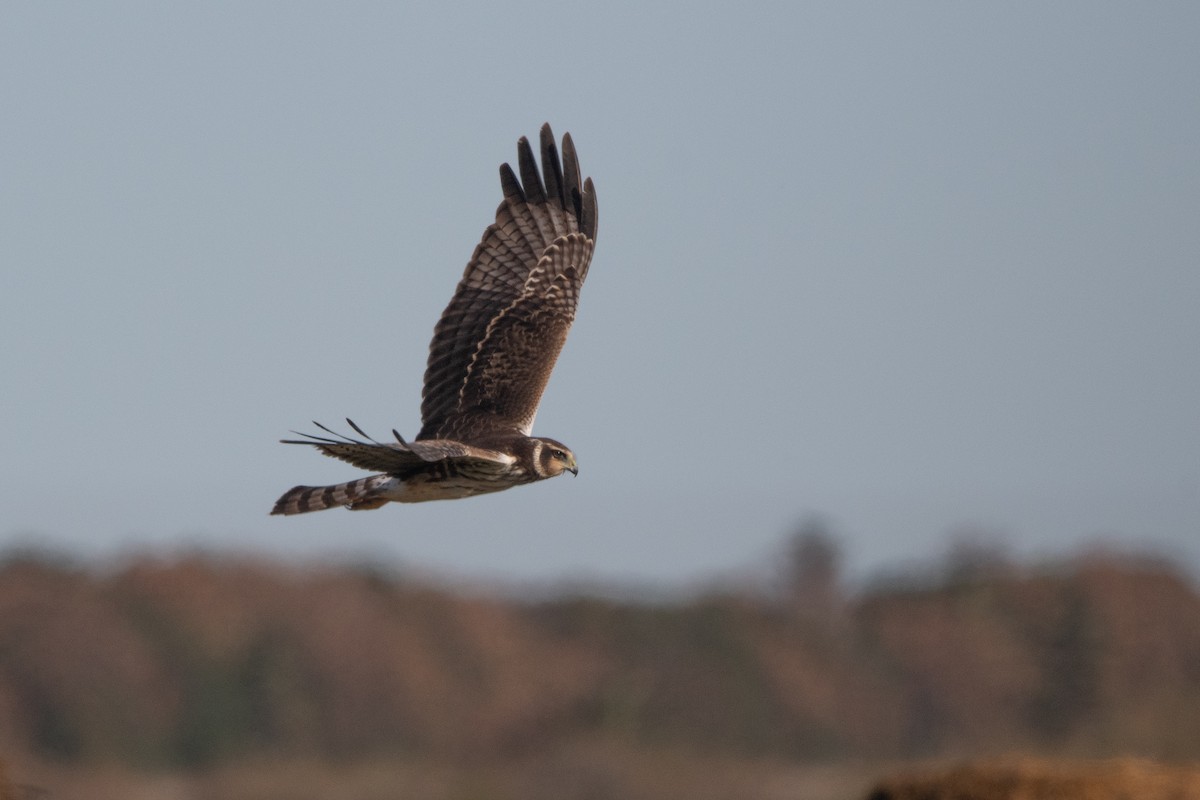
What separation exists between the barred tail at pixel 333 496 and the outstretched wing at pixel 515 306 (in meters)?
0.86

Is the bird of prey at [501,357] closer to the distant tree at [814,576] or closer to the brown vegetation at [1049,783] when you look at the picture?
the brown vegetation at [1049,783]

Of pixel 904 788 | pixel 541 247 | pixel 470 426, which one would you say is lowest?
pixel 904 788

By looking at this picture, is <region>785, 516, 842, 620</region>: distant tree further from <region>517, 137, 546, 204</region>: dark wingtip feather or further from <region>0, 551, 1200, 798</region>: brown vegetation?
<region>517, 137, 546, 204</region>: dark wingtip feather

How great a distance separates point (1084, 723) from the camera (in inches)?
1226

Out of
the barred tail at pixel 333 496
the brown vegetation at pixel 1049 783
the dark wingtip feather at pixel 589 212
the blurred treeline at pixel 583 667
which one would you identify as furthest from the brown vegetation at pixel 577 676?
the barred tail at pixel 333 496

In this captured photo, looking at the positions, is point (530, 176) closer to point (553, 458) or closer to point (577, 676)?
point (553, 458)

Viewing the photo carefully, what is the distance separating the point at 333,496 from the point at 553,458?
1.18 metres

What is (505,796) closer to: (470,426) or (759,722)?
(759,722)

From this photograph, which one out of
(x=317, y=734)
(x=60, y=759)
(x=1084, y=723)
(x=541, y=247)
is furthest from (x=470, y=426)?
(x=1084, y=723)

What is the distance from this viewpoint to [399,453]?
1102 cm

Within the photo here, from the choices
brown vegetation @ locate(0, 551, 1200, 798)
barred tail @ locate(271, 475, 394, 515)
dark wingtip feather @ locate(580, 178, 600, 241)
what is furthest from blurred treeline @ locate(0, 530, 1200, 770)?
barred tail @ locate(271, 475, 394, 515)

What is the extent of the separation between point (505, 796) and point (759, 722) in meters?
5.46

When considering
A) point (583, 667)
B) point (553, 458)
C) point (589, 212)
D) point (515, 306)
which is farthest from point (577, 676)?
point (553, 458)

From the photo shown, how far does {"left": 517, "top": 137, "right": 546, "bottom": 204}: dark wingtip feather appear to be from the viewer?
541 inches
